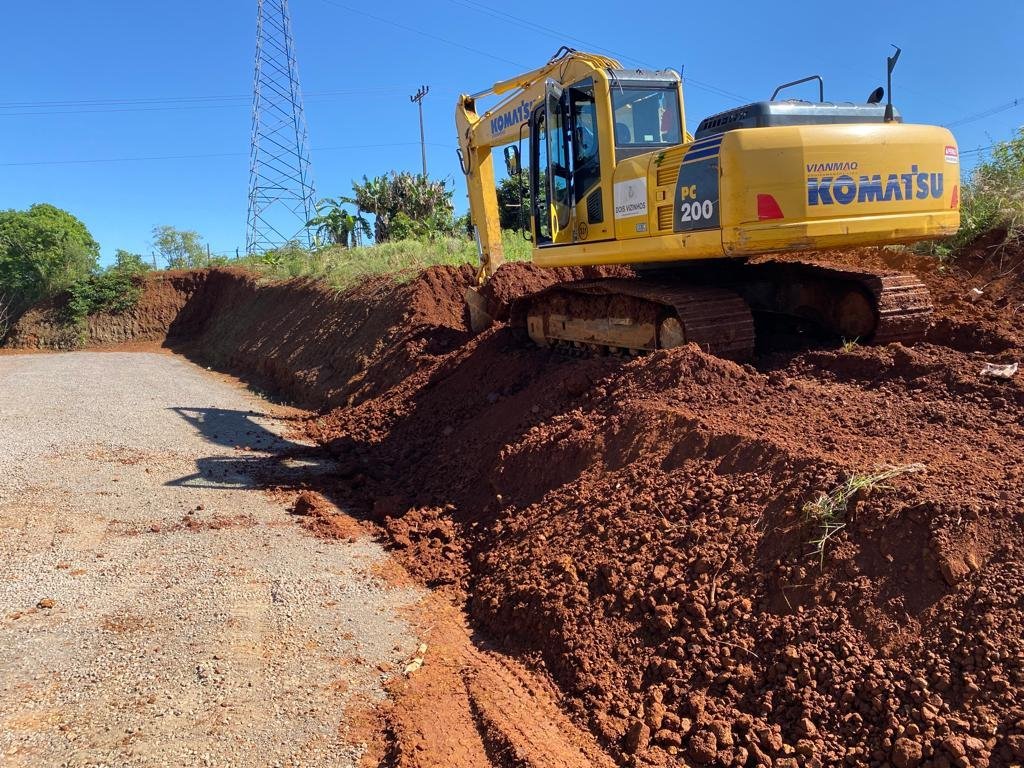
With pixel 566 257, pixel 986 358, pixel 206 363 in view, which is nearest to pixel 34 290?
pixel 206 363

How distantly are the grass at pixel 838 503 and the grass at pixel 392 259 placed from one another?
10017 mm

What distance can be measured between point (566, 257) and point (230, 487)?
167 inches

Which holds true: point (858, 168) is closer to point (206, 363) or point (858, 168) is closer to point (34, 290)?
point (206, 363)

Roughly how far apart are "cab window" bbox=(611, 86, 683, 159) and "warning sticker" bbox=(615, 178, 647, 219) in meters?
0.45

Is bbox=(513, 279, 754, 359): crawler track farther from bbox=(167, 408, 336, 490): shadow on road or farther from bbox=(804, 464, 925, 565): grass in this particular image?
bbox=(167, 408, 336, 490): shadow on road

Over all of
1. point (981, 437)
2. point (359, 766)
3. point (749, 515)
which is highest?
point (981, 437)

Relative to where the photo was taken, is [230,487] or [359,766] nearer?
[359,766]

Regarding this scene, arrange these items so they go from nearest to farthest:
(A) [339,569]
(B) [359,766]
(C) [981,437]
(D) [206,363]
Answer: (B) [359,766] < (C) [981,437] < (A) [339,569] < (D) [206,363]

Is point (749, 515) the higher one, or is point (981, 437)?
point (981, 437)

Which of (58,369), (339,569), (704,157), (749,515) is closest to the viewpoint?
(749,515)

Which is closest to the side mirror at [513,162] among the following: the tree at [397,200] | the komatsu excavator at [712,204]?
the komatsu excavator at [712,204]

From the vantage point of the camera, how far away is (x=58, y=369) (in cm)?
Result: 1691

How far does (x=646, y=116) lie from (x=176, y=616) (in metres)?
6.00

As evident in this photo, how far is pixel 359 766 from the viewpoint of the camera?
305cm
